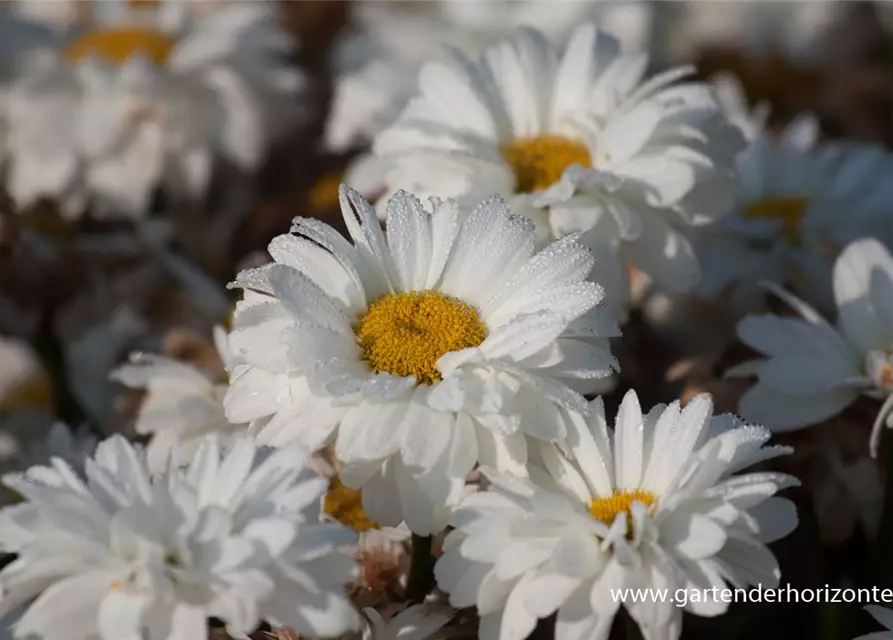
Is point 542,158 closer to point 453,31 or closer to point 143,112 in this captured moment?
A: point 143,112

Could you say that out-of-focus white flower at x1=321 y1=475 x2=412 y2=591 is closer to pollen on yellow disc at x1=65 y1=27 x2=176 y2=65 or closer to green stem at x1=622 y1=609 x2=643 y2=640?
green stem at x1=622 y1=609 x2=643 y2=640

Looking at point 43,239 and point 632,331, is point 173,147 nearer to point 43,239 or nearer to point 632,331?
point 43,239

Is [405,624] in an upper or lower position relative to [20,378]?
upper

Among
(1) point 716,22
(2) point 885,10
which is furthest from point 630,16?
(2) point 885,10

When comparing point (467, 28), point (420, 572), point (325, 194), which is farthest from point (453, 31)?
point (420, 572)

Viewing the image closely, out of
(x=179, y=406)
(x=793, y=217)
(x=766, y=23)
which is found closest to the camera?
(x=179, y=406)

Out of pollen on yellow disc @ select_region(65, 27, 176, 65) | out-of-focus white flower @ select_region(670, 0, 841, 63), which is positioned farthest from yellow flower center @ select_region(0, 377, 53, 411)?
out-of-focus white flower @ select_region(670, 0, 841, 63)
